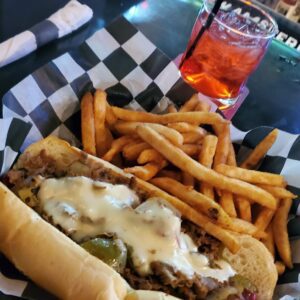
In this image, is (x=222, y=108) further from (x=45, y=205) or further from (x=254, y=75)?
(x=45, y=205)

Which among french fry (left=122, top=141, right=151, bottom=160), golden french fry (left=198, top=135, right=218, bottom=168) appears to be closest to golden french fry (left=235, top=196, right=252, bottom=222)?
golden french fry (left=198, top=135, right=218, bottom=168)

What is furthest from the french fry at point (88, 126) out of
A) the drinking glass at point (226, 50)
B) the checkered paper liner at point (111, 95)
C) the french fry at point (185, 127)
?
the drinking glass at point (226, 50)

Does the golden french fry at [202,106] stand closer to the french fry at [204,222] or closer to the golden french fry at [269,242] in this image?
the french fry at [204,222]

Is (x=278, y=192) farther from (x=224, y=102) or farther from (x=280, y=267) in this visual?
(x=224, y=102)

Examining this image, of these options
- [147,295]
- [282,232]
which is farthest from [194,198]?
[147,295]

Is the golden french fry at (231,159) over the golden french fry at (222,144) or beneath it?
beneath

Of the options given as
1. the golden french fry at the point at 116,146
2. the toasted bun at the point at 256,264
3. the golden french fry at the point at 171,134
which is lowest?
the toasted bun at the point at 256,264
